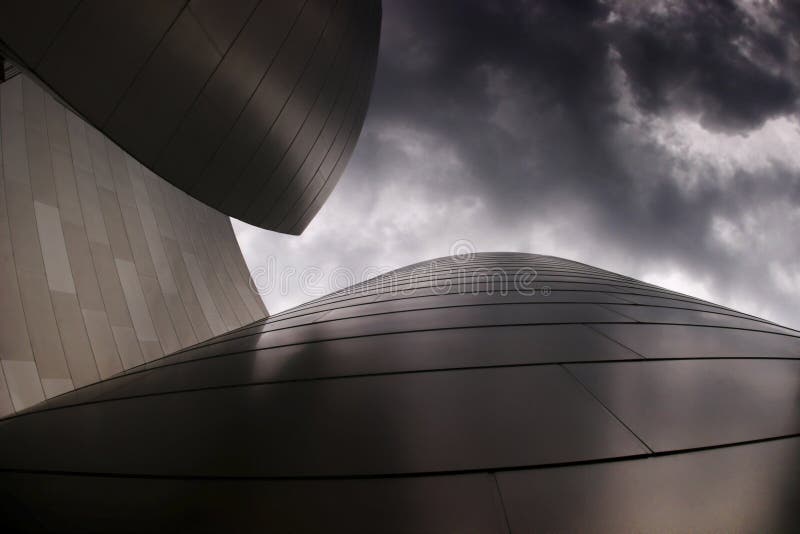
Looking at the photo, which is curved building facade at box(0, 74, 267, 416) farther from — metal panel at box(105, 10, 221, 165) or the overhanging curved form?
metal panel at box(105, 10, 221, 165)

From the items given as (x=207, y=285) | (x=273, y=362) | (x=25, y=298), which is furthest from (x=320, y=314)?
(x=207, y=285)

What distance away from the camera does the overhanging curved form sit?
14.3 feet

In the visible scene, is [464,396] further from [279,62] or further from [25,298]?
[25,298]

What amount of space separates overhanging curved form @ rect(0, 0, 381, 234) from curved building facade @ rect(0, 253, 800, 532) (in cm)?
332

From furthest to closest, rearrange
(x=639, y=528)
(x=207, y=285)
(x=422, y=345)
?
(x=207, y=285) → (x=422, y=345) → (x=639, y=528)

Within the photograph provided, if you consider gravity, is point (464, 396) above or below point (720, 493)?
above

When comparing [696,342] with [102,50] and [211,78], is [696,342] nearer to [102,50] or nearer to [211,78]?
[211,78]

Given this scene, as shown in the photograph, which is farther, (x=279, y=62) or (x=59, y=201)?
(x=59, y=201)

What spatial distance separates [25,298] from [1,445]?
7385 mm

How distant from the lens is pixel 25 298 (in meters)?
8.88

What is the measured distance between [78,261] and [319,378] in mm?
10368

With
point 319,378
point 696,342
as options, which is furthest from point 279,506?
point 696,342

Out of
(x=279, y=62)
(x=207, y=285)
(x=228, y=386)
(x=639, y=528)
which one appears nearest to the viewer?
(x=639, y=528)

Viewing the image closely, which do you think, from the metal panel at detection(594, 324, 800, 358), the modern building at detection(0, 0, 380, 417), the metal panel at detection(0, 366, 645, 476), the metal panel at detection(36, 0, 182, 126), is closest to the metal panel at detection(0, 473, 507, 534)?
the metal panel at detection(0, 366, 645, 476)
